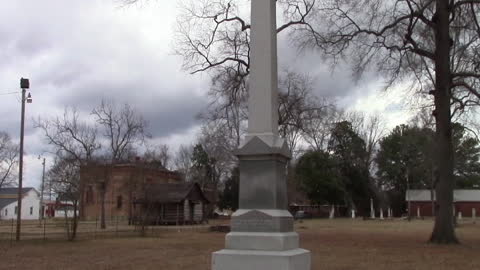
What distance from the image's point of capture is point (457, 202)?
86.1 meters

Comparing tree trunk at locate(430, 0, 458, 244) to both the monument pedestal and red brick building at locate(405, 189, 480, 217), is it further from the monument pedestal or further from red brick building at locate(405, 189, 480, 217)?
red brick building at locate(405, 189, 480, 217)

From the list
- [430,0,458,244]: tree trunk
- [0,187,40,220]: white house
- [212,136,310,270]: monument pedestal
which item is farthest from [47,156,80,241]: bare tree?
[0,187,40,220]: white house

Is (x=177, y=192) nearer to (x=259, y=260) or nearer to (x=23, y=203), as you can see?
(x=259, y=260)

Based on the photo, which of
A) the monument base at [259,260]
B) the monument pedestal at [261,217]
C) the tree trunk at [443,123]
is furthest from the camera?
the tree trunk at [443,123]

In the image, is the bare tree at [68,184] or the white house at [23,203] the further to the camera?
the white house at [23,203]

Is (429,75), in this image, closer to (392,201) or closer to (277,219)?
(277,219)

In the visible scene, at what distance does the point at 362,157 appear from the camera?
81.2m

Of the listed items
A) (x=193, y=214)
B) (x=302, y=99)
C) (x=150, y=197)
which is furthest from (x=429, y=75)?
(x=193, y=214)

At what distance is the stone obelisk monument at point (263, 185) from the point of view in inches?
403

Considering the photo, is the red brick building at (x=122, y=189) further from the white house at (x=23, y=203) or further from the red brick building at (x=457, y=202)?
the red brick building at (x=457, y=202)

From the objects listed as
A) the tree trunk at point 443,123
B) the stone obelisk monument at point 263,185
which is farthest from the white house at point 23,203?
the stone obelisk monument at point 263,185

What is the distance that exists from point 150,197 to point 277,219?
3421 cm

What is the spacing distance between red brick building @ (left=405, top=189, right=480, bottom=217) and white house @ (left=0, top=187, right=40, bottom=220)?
63589mm

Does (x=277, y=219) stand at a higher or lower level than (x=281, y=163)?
lower
